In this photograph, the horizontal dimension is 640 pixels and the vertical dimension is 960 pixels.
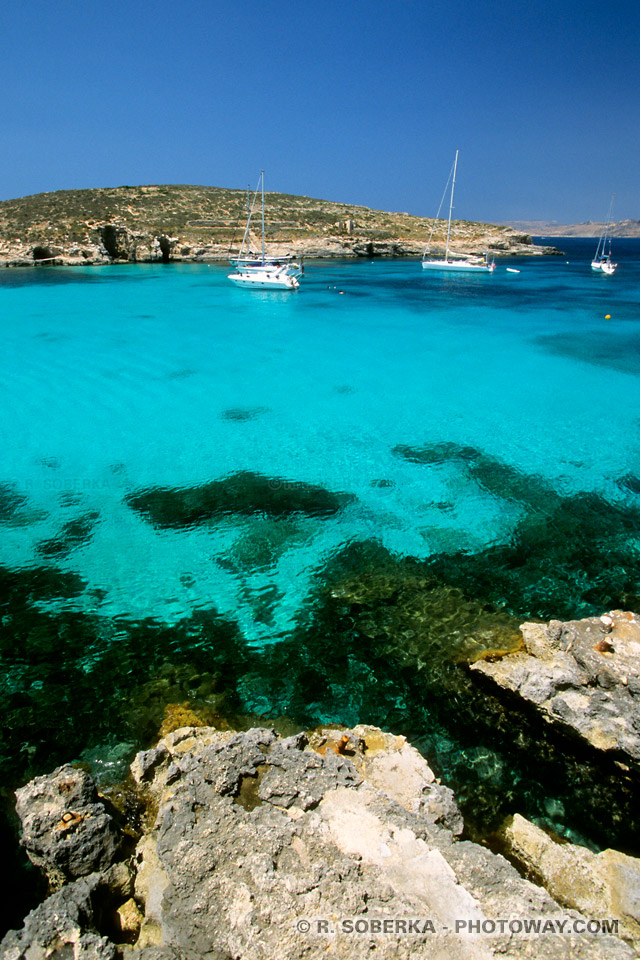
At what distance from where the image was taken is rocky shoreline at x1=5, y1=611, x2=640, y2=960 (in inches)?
122

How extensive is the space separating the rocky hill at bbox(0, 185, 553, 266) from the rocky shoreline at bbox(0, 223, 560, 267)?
110mm

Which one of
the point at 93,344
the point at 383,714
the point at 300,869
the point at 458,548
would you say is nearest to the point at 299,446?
the point at 458,548

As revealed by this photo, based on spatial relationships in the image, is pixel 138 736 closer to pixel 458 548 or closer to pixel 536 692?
pixel 536 692

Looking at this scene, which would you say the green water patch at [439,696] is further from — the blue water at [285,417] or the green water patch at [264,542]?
the green water patch at [264,542]

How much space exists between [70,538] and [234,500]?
309 centimetres

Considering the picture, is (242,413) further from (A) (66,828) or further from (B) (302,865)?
(B) (302,865)

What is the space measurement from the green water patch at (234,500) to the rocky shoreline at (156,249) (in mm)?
56298

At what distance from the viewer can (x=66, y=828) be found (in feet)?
13.0

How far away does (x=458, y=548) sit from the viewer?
8.82 meters

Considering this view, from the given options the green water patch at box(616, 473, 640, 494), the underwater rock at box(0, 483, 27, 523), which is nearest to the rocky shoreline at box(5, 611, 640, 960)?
the underwater rock at box(0, 483, 27, 523)

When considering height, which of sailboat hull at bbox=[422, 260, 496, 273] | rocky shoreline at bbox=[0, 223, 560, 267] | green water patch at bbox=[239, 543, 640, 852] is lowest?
green water patch at bbox=[239, 543, 640, 852]

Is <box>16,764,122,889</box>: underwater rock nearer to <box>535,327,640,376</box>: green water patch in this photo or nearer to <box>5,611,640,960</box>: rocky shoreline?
<box>5,611,640,960</box>: rocky shoreline

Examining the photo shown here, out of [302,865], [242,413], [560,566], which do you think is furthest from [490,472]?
[302,865]

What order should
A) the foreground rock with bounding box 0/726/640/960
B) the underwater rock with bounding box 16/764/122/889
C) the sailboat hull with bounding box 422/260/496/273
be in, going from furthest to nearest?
the sailboat hull with bounding box 422/260/496/273 < the underwater rock with bounding box 16/764/122/889 < the foreground rock with bounding box 0/726/640/960
